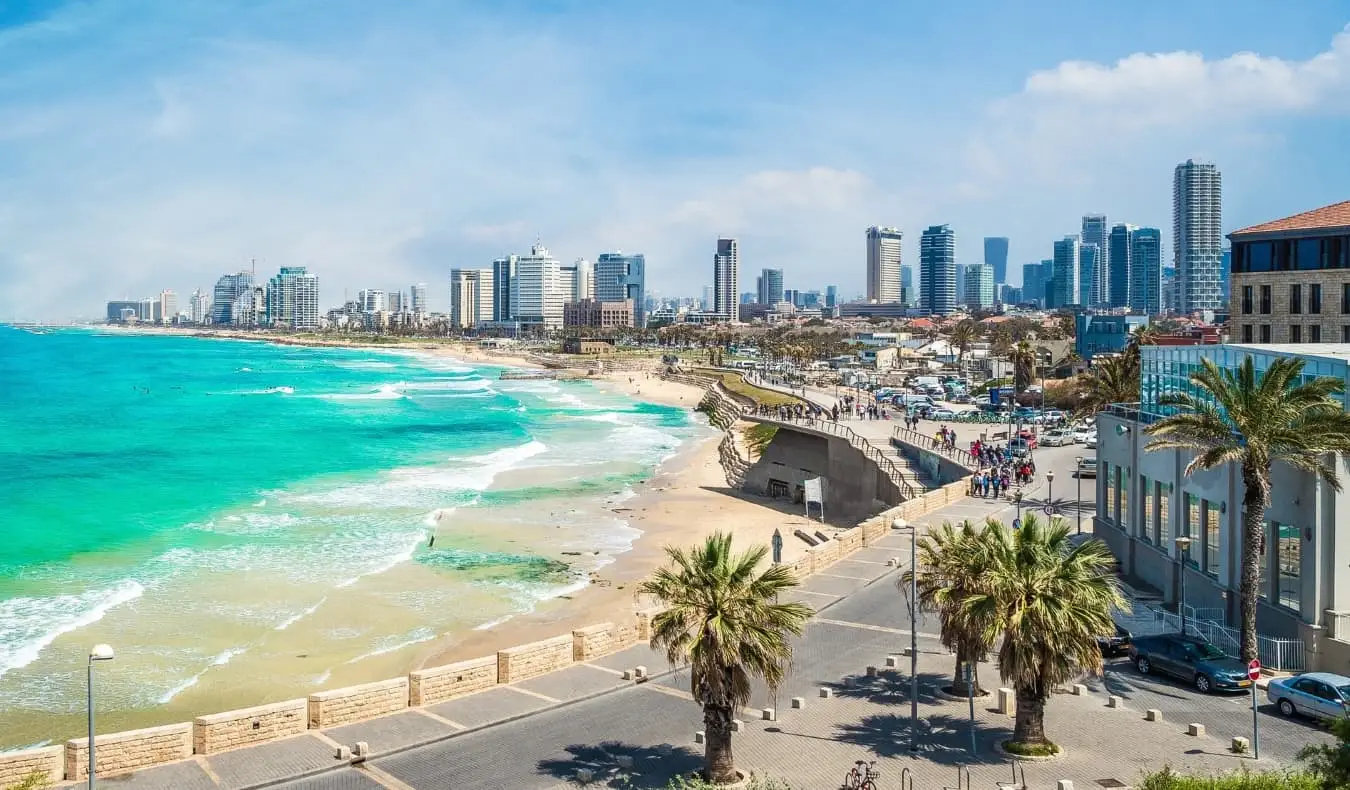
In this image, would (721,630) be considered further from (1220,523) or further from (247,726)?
(1220,523)

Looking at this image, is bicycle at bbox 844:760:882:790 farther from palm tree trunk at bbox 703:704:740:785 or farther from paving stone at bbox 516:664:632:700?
paving stone at bbox 516:664:632:700

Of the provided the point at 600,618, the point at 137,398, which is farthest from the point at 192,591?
the point at 137,398

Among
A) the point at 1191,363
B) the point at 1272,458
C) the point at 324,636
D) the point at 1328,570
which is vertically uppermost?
the point at 1191,363

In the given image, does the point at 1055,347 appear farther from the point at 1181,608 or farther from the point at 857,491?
the point at 1181,608

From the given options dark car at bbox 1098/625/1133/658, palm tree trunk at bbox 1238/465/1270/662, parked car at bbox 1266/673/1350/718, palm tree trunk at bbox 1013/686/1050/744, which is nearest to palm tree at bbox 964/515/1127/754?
palm tree trunk at bbox 1013/686/1050/744

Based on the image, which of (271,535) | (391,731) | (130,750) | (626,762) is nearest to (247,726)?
(130,750)

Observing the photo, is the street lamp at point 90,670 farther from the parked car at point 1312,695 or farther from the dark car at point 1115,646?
the parked car at point 1312,695
